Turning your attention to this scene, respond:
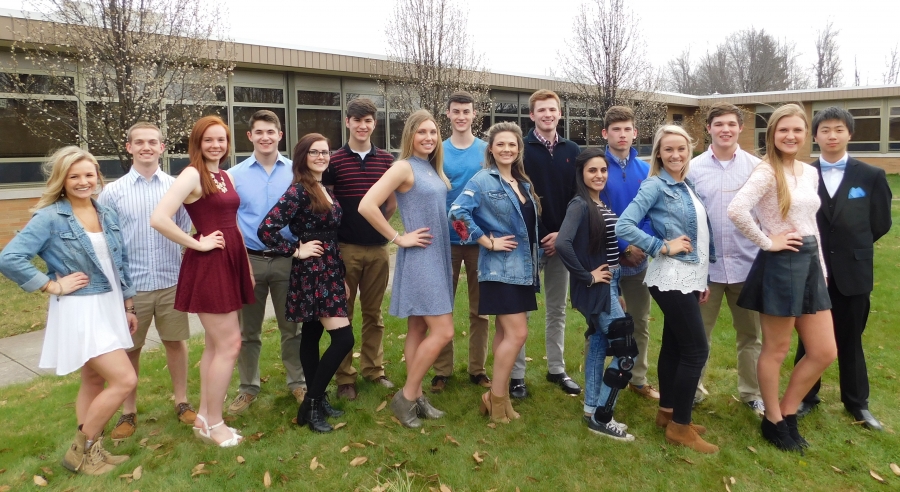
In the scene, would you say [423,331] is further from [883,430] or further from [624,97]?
[624,97]

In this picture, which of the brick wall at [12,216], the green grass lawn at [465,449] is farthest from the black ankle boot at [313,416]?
the brick wall at [12,216]

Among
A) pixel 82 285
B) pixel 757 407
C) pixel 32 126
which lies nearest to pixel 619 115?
pixel 757 407

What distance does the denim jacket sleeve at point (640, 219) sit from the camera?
3592mm

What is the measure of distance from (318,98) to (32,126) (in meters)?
6.68

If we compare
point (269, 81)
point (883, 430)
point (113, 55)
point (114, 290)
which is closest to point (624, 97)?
point (269, 81)

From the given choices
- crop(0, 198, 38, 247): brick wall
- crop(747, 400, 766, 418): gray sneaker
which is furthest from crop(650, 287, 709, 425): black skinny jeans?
crop(0, 198, 38, 247): brick wall

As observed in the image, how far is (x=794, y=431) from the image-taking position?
385 centimetres

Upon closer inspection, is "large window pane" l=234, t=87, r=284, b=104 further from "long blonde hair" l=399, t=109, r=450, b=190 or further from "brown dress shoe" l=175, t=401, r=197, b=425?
"long blonde hair" l=399, t=109, r=450, b=190

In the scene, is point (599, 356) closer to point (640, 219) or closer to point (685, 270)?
point (685, 270)

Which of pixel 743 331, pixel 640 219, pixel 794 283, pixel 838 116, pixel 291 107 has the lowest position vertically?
pixel 743 331

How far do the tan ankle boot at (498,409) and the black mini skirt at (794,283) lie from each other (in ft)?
5.83

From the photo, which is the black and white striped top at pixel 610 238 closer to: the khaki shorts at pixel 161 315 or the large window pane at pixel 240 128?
the khaki shorts at pixel 161 315

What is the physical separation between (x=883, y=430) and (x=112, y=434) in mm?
5170

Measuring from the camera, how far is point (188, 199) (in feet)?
12.1
